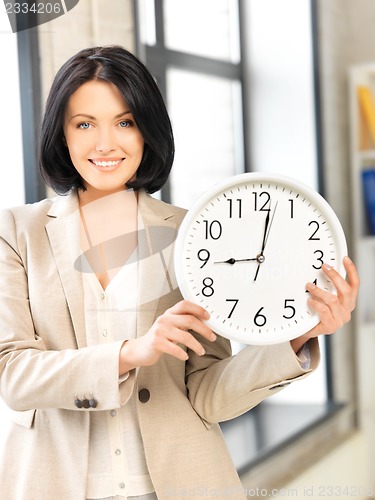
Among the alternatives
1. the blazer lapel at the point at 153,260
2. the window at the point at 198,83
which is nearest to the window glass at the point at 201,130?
the window at the point at 198,83

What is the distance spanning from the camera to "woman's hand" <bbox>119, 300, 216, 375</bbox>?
36.0 inches

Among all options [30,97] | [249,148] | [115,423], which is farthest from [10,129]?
[249,148]

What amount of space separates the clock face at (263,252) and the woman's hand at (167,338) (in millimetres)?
39

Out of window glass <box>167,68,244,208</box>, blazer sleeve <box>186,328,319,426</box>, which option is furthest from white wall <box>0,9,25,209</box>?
window glass <box>167,68,244,208</box>

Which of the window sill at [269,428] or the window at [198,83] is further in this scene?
the window sill at [269,428]

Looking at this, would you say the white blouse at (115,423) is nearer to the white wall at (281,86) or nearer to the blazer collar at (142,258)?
the blazer collar at (142,258)

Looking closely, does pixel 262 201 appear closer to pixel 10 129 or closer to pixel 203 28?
pixel 10 129

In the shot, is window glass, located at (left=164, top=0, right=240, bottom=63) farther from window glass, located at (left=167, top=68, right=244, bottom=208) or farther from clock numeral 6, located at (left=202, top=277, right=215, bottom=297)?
clock numeral 6, located at (left=202, top=277, right=215, bottom=297)

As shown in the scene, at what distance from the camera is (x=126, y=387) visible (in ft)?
3.17

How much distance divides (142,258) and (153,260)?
17 millimetres

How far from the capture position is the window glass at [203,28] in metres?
2.37

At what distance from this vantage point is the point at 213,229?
987mm

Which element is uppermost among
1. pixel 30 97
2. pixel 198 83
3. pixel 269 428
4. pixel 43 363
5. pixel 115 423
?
pixel 198 83

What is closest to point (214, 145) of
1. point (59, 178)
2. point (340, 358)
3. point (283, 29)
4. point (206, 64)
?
point (206, 64)
